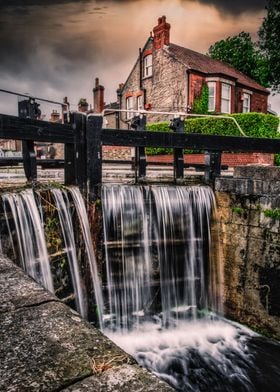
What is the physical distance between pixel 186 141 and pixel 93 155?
1.79 metres

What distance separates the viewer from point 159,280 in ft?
17.4

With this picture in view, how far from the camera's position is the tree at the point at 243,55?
99.9 feet

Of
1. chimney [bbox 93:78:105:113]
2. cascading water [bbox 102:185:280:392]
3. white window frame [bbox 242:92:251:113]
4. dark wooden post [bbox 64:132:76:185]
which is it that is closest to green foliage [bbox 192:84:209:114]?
white window frame [bbox 242:92:251:113]

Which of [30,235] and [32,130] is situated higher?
[32,130]

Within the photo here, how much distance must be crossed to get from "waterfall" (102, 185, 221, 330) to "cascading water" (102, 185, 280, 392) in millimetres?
16

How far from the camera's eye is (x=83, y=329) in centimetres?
137

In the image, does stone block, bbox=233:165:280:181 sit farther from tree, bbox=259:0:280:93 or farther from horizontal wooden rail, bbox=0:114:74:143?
tree, bbox=259:0:280:93

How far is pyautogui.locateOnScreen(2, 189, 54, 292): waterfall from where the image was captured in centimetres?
367

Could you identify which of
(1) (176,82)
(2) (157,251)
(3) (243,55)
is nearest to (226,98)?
(1) (176,82)

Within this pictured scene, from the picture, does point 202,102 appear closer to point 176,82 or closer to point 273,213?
point 176,82

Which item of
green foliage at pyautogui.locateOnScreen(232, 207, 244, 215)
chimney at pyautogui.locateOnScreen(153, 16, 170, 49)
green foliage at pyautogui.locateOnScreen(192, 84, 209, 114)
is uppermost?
chimney at pyautogui.locateOnScreen(153, 16, 170, 49)

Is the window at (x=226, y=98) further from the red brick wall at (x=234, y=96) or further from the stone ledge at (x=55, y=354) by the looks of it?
the stone ledge at (x=55, y=354)

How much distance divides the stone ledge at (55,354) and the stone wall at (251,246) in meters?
4.43

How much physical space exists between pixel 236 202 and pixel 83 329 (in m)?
4.70
